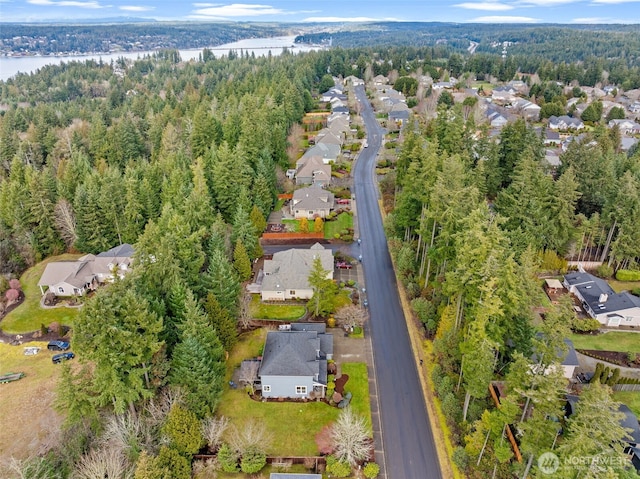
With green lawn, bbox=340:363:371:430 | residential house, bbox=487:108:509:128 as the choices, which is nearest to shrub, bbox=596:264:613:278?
green lawn, bbox=340:363:371:430

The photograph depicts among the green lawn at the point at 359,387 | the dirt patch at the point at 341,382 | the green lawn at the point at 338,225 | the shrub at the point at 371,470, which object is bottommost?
the green lawn at the point at 359,387

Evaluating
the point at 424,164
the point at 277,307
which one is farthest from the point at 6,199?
the point at 424,164

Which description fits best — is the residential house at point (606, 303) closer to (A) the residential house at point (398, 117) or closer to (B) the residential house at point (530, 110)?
(A) the residential house at point (398, 117)

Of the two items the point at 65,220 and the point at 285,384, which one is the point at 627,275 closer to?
the point at 285,384

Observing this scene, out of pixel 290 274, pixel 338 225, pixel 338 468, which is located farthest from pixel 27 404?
pixel 338 225

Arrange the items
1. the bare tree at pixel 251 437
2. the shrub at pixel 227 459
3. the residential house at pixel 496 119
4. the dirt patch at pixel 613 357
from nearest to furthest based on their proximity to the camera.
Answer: the shrub at pixel 227 459 → the bare tree at pixel 251 437 → the dirt patch at pixel 613 357 → the residential house at pixel 496 119

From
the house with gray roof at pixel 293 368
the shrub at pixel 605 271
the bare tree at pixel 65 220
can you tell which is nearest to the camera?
the house with gray roof at pixel 293 368

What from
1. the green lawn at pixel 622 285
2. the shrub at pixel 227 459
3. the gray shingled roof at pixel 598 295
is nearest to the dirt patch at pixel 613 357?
the gray shingled roof at pixel 598 295

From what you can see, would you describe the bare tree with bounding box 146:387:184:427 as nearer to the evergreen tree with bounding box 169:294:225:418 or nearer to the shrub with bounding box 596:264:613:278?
the evergreen tree with bounding box 169:294:225:418
